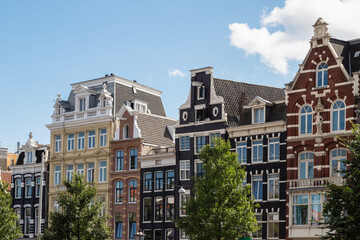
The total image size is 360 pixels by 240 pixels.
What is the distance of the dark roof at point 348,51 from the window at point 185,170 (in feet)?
55.3

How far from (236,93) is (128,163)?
503 inches

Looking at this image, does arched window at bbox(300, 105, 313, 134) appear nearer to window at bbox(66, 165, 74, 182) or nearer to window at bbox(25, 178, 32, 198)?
window at bbox(66, 165, 74, 182)

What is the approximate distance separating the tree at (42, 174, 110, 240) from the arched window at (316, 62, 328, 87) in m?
19.8

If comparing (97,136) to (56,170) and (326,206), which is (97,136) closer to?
(56,170)

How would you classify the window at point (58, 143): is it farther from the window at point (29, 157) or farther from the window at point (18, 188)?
the window at point (18, 188)

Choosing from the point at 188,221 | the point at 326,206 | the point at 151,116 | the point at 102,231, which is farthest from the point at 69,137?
the point at 326,206

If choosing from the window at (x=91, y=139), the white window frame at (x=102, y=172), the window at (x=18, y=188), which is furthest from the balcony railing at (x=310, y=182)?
the window at (x=18, y=188)

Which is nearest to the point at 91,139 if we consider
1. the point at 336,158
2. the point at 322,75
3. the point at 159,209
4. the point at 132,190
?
the point at 132,190

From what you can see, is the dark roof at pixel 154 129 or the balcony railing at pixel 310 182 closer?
the balcony railing at pixel 310 182

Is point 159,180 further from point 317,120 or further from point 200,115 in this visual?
point 317,120

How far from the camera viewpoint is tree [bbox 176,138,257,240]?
5497 cm

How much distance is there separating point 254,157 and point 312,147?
20.0 ft

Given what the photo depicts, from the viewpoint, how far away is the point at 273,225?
200 feet

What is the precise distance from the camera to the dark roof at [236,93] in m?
67.0
